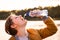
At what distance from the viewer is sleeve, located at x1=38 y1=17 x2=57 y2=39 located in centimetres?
113

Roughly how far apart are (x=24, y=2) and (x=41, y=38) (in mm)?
299

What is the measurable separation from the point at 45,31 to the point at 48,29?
24 mm

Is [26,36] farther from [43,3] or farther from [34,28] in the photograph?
[43,3]

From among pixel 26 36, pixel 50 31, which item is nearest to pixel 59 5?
pixel 50 31

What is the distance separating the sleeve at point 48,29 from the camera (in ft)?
3.70

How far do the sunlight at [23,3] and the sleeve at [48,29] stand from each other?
17 cm

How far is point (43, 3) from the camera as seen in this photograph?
127 centimetres

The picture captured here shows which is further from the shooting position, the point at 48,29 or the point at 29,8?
the point at 29,8

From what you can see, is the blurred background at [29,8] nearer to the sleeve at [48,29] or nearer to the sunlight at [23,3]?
the sunlight at [23,3]

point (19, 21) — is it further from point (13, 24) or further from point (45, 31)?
point (45, 31)

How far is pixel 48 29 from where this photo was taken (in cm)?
114

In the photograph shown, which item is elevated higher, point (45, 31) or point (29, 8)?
point (29, 8)

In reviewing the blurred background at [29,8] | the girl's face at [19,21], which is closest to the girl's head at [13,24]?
the girl's face at [19,21]

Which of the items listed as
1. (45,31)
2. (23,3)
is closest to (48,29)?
(45,31)
